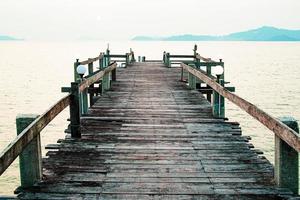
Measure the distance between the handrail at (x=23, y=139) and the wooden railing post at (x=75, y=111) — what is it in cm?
88

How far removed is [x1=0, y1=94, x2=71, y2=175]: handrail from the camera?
169 inches

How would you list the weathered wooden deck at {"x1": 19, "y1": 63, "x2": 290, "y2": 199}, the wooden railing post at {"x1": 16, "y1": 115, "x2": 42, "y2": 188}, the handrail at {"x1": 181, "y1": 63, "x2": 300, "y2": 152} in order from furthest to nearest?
the wooden railing post at {"x1": 16, "y1": 115, "x2": 42, "y2": 188} < the weathered wooden deck at {"x1": 19, "y1": 63, "x2": 290, "y2": 199} < the handrail at {"x1": 181, "y1": 63, "x2": 300, "y2": 152}

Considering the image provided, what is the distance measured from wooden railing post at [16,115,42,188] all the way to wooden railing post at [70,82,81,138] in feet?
7.01

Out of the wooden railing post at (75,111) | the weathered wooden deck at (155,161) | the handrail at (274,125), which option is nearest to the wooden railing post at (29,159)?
the weathered wooden deck at (155,161)

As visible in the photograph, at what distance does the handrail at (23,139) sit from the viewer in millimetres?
4305

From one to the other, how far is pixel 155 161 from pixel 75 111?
2126 millimetres

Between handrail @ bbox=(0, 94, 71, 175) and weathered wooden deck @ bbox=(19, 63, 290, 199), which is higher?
handrail @ bbox=(0, 94, 71, 175)

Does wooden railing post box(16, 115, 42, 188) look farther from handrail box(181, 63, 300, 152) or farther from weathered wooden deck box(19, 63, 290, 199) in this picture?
handrail box(181, 63, 300, 152)

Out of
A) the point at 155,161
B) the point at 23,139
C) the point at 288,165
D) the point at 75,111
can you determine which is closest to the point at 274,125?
the point at 288,165

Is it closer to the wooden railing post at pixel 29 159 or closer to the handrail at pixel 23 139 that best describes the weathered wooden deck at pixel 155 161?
the wooden railing post at pixel 29 159

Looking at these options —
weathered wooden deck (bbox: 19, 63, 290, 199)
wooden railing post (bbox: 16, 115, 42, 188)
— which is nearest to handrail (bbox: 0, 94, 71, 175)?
wooden railing post (bbox: 16, 115, 42, 188)

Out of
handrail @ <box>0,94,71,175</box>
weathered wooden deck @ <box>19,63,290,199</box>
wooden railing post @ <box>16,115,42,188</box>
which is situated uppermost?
handrail @ <box>0,94,71,175</box>

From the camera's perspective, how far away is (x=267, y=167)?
254 inches

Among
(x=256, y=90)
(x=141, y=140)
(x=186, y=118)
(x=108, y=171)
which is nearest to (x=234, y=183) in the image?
(x=108, y=171)
